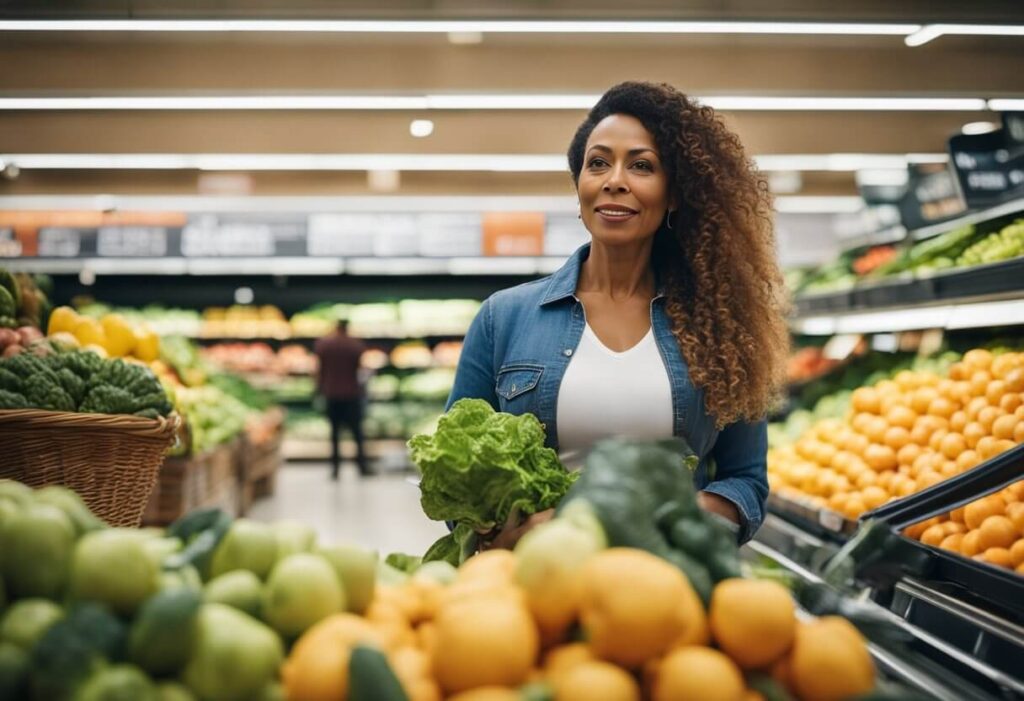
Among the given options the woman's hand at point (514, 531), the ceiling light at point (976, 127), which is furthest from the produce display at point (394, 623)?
the ceiling light at point (976, 127)

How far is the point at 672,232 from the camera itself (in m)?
2.01

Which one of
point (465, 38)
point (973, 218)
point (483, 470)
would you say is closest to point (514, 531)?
point (483, 470)

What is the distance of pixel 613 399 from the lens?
1.75 meters

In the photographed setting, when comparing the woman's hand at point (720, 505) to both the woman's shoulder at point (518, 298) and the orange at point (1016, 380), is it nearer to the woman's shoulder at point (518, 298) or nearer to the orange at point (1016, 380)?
the woman's shoulder at point (518, 298)

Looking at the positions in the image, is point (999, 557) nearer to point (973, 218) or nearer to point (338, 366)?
point (973, 218)

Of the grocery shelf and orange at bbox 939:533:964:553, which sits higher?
the grocery shelf

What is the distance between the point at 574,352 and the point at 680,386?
246 mm

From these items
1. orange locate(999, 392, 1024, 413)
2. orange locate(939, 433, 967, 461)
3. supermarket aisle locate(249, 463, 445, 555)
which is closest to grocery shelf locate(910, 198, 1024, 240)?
orange locate(999, 392, 1024, 413)

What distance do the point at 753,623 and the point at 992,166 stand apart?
4.36 m

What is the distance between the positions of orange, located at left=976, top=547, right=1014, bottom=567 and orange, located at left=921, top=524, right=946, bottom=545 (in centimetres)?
24

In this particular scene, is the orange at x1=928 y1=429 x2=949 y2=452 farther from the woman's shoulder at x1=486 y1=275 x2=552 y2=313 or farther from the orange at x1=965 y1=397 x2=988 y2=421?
the woman's shoulder at x1=486 y1=275 x2=552 y2=313

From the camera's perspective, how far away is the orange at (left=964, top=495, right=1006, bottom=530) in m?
2.26

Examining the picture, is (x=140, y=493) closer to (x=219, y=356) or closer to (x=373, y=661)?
(x=373, y=661)

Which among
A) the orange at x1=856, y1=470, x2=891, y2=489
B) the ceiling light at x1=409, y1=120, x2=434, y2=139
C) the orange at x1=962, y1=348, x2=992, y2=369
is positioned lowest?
the orange at x1=856, y1=470, x2=891, y2=489
